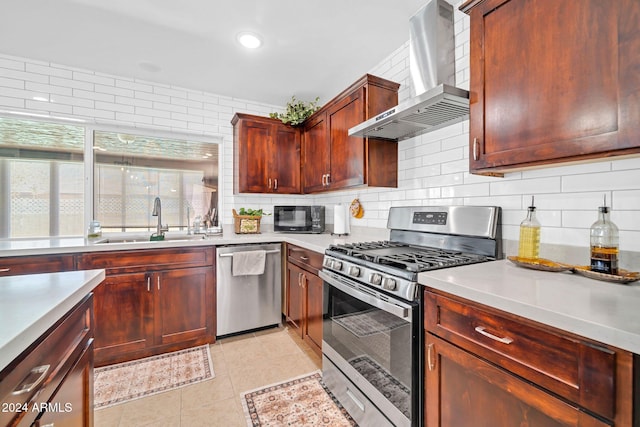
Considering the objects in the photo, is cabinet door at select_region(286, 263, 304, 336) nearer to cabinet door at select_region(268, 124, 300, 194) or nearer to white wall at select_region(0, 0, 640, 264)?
white wall at select_region(0, 0, 640, 264)

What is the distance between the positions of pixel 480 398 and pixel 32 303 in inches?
57.1

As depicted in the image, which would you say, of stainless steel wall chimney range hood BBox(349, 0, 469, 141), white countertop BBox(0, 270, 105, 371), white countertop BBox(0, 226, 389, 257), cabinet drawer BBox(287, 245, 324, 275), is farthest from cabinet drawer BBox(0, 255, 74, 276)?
stainless steel wall chimney range hood BBox(349, 0, 469, 141)

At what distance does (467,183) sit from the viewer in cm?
175

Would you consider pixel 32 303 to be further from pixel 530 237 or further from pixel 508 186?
pixel 508 186

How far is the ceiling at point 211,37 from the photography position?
1.83 meters

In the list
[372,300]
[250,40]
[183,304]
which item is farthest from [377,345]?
[250,40]

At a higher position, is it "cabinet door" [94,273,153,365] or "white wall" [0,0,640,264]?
"white wall" [0,0,640,264]

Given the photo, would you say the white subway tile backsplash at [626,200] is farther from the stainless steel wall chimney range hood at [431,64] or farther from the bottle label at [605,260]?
the stainless steel wall chimney range hood at [431,64]

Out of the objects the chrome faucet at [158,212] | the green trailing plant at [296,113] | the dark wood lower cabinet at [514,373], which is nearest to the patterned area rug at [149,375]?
the chrome faucet at [158,212]

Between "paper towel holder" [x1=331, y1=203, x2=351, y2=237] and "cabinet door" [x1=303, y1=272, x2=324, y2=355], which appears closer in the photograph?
"cabinet door" [x1=303, y1=272, x2=324, y2=355]

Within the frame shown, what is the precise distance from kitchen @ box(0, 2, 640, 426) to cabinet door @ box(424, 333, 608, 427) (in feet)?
2.46

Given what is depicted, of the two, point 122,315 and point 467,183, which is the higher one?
point 467,183

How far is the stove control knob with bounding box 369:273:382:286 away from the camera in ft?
4.58

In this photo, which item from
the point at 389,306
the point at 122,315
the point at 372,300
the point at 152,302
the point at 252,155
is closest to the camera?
the point at 389,306
